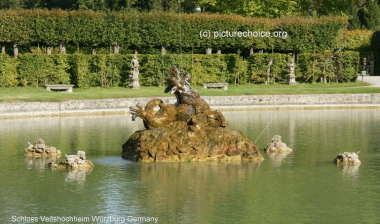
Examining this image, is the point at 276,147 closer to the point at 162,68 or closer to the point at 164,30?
the point at 162,68

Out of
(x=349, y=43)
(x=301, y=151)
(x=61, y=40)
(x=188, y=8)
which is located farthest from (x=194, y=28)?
(x=301, y=151)

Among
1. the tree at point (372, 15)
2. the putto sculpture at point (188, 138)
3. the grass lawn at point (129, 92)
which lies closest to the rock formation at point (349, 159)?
the putto sculpture at point (188, 138)

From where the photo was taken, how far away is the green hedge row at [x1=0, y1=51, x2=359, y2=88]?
166ft

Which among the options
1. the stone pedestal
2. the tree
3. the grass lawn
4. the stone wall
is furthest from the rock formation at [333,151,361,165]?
the tree

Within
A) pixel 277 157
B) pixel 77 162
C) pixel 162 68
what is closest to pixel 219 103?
pixel 162 68

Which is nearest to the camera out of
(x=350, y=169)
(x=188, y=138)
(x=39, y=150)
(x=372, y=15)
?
(x=350, y=169)

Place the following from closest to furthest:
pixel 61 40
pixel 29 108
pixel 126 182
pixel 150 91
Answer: pixel 126 182 → pixel 29 108 → pixel 150 91 → pixel 61 40

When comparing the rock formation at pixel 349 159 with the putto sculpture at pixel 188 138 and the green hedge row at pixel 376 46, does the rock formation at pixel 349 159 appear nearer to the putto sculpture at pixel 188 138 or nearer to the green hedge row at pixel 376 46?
the putto sculpture at pixel 188 138

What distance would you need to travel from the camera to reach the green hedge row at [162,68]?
1994 inches

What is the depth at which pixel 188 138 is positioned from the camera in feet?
80.2

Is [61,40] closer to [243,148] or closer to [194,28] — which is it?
[194,28]

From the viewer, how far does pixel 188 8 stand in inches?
3228

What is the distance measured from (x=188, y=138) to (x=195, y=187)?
3.99 meters

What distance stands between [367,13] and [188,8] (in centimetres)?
2131
